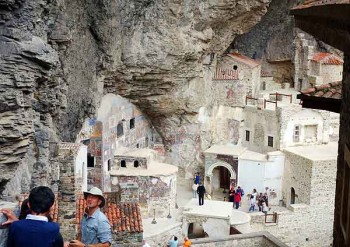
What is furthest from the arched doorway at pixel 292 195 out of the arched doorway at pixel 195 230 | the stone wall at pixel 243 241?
the stone wall at pixel 243 241

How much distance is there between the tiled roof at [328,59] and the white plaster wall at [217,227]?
14.4m

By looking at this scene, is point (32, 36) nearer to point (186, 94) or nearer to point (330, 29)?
point (330, 29)

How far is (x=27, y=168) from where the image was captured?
11984mm

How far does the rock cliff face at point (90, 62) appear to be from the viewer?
34.1 ft

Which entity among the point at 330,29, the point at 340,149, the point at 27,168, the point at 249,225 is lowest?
the point at 249,225

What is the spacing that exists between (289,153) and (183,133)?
597 cm

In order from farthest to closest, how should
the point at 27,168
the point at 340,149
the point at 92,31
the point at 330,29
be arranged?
the point at 92,31
the point at 27,168
the point at 340,149
the point at 330,29

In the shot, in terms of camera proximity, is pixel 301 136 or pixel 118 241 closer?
pixel 118 241

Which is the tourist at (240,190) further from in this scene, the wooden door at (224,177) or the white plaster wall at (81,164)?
the white plaster wall at (81,164)

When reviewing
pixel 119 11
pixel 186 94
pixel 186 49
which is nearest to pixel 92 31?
pixel 119 11

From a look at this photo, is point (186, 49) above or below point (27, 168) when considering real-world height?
above

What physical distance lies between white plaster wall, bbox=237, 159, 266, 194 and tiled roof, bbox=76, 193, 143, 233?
14595 millimetres

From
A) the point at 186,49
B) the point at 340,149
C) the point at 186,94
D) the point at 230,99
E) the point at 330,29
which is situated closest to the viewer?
the point at 330,29

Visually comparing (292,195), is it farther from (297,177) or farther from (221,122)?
(221,122)
